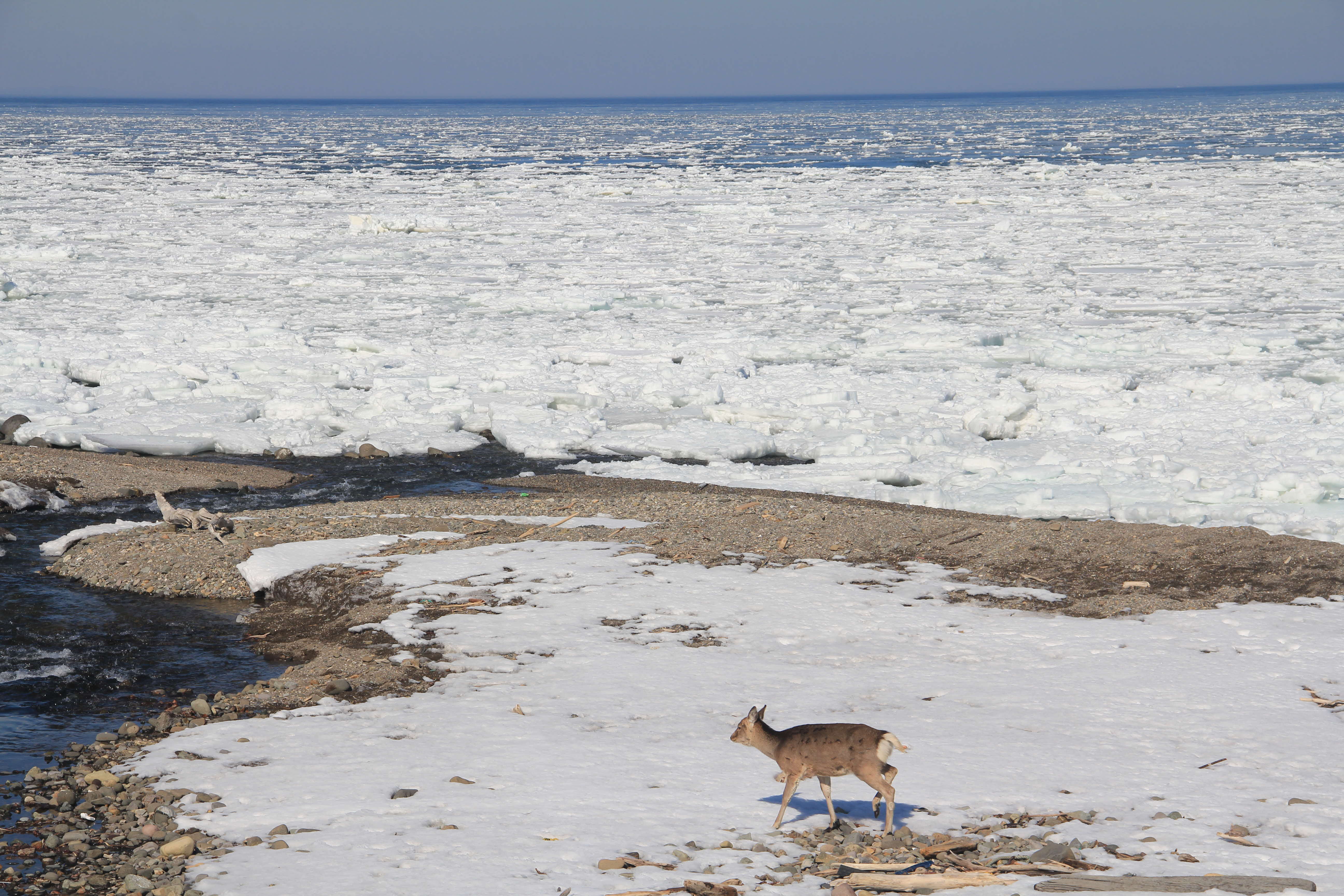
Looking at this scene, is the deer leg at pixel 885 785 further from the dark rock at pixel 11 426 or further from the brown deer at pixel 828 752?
the dark rock at pixel 11 426

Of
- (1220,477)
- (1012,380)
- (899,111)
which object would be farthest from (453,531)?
(899,111)

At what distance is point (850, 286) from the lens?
23.7 metres

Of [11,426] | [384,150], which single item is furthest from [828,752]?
[384,150]

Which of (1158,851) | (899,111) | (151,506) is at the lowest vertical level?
(151,506)

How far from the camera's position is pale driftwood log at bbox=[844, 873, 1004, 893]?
13.1 ft

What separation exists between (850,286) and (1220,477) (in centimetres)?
1259

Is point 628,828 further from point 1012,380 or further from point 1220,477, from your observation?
point 1012,380

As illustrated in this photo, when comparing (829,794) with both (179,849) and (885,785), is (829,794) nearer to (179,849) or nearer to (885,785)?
(885,785)

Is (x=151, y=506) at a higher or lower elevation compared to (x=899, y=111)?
lower

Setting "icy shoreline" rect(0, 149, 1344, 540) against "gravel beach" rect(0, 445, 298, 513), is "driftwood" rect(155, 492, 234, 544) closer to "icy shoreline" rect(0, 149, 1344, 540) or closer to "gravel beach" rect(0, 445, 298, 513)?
"gravel beach" rect(0, 445, 298, 513)

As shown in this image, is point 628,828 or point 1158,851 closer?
point 1158,851

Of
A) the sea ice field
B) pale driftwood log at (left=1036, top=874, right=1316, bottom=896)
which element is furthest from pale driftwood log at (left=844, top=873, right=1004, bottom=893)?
the sea ice field

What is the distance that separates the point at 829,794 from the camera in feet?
14.6

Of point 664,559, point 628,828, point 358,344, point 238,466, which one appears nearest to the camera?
point 628,828
